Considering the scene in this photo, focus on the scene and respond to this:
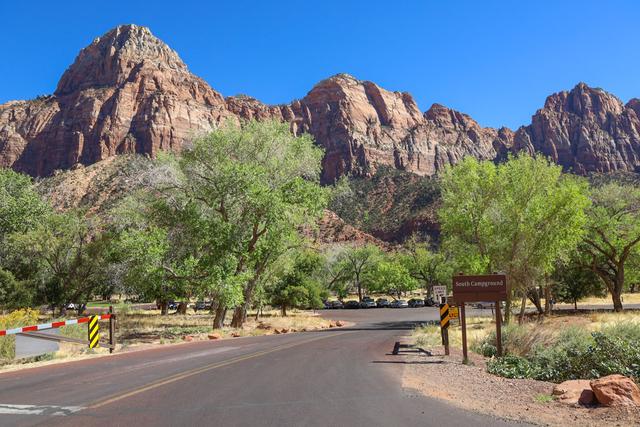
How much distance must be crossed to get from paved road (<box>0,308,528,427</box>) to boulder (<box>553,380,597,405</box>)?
6.81 feet

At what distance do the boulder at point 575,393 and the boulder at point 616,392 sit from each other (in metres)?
0.17

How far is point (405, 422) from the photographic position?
6.48 metres

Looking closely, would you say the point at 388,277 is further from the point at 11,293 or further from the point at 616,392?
the point at 616,392

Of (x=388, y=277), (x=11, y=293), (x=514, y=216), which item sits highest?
(x=514, y=216)

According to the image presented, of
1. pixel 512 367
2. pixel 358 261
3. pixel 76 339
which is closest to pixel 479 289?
pixel 512 367

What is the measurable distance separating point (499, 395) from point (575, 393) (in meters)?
1.21

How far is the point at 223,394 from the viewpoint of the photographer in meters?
8.40

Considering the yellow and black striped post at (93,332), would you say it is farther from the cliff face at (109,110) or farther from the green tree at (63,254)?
the cliff face at (109,110)

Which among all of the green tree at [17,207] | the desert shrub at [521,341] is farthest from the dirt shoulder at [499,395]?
the green tree at [17,207]

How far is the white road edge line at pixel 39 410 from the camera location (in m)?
7.17

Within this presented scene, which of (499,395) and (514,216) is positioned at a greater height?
(514,216)

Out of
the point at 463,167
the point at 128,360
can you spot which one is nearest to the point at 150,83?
the point at 463,167

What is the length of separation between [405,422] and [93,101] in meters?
192

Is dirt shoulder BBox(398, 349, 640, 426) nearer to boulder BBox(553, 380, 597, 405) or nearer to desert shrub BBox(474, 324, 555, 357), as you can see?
boulder BBox(553, 380, 597, 405)
